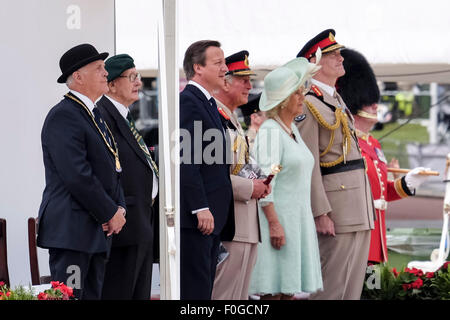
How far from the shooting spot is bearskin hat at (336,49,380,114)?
22.7 feet

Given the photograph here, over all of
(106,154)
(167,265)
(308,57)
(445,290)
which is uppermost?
(308,57)

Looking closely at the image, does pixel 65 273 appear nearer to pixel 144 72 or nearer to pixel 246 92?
pixel 246 92

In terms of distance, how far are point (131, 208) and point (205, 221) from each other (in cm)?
45

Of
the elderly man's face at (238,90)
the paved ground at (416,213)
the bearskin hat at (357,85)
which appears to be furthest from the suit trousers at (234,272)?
the paved ground at (416,213)

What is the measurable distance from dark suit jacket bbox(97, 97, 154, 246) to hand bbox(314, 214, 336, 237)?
1.01m

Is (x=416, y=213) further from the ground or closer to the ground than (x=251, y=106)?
closer to the ground

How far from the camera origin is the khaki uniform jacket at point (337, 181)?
6.21 meters

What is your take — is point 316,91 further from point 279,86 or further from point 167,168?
point 167,168

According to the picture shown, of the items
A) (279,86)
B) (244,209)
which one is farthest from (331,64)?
(244,209)

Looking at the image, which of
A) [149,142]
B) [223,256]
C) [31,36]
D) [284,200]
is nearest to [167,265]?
[223,256]

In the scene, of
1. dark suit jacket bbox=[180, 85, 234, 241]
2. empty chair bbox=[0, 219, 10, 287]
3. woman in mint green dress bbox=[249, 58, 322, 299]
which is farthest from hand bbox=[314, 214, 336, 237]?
empty chair bbox=[0, 219, 10, 287]

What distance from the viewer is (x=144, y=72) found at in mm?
7938

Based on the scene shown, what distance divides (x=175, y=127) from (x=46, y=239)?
32.1 inches

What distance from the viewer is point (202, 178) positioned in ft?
18.0
